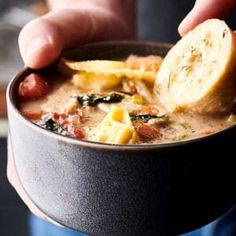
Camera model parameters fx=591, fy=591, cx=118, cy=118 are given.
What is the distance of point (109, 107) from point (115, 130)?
0.10 m

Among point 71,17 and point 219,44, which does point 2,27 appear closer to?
point 71,17

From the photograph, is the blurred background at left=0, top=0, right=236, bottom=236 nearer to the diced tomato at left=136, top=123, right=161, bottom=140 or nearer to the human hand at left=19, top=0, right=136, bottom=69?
the human hand at left=19, top=0, right=136, bottom=69

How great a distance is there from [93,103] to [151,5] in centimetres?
58

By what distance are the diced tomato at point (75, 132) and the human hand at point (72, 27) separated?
0.55ft

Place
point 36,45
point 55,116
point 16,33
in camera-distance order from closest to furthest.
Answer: point 55,116 → point 36,45 → point 16,33

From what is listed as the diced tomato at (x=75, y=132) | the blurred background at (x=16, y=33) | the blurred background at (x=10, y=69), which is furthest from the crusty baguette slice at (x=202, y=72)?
the blurred background at (x=10, y=69)

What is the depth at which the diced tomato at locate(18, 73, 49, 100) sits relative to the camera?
2.51ft

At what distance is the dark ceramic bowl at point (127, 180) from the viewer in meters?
0.59

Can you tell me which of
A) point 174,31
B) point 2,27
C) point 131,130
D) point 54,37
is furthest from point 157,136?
point 2,27

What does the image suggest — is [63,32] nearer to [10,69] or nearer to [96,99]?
[96,99]

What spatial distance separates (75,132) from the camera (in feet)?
2.20

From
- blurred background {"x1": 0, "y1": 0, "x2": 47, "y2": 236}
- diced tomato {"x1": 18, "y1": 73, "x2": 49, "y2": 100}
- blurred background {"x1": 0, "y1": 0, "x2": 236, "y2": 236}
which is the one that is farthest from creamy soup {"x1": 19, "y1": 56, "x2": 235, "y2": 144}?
blurred background {"x1": 0, "y1": 0, "x2": 47, "y2": 236}

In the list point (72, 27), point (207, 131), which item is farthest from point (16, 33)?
point (207, 131)

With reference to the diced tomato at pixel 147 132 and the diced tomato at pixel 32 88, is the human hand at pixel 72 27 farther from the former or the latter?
the diced tomato at pixel 147 132
